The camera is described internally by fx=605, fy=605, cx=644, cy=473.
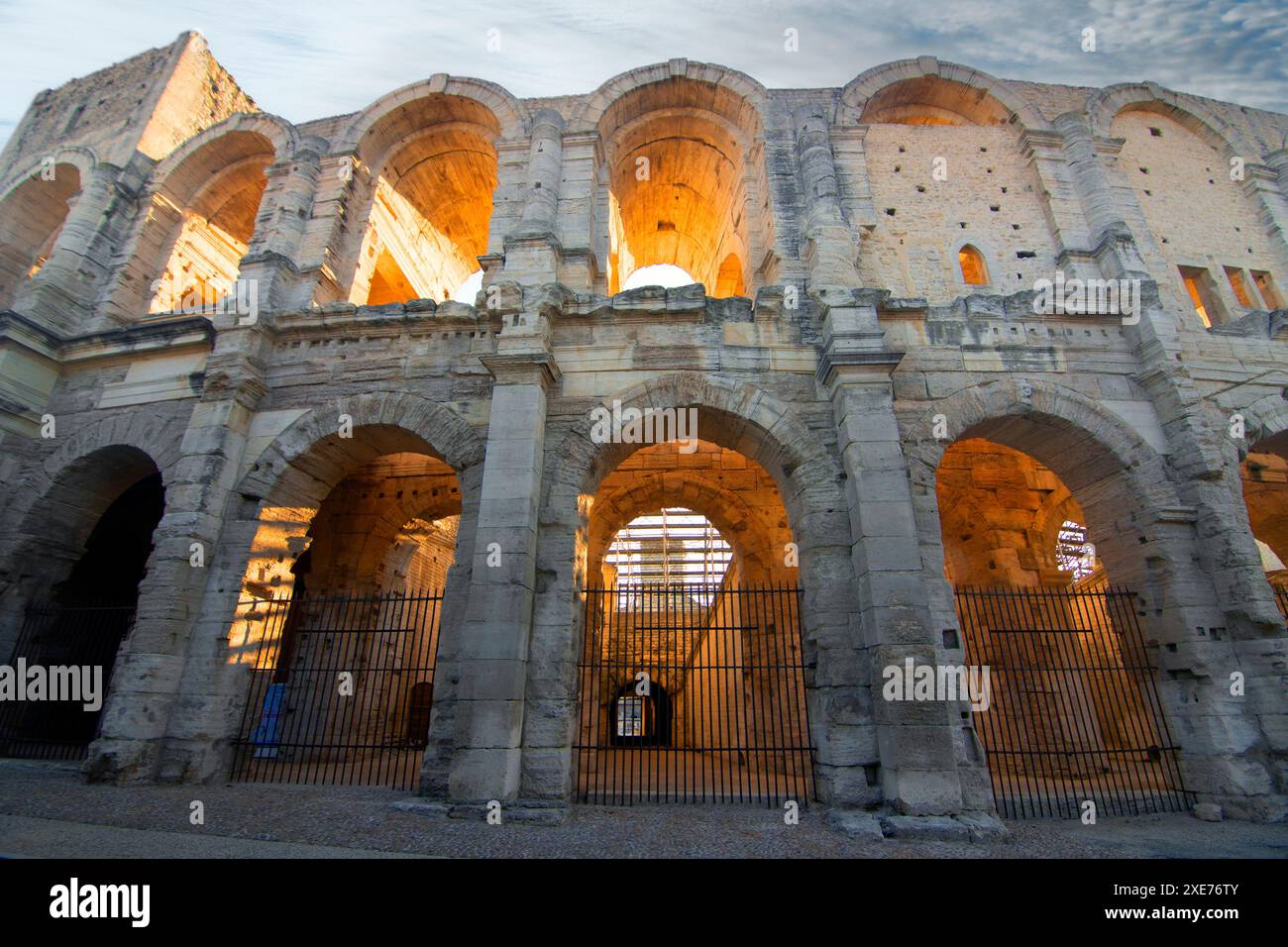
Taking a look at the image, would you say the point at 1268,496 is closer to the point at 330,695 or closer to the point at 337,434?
the point at 337,434

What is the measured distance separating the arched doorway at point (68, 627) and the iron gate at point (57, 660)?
1 cm

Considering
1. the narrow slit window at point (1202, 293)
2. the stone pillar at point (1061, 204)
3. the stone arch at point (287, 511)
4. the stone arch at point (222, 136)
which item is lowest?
the stone arch at point (287, 511)

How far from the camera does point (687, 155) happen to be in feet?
Result: 37.7

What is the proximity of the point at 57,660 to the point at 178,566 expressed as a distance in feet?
12.9

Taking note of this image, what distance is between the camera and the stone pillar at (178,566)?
259 inches

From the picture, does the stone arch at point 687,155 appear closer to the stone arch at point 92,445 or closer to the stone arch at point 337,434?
the stone arch at point 337,434

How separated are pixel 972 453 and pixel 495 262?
9174 millimetres

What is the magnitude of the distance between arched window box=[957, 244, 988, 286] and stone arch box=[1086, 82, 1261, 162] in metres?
4.35

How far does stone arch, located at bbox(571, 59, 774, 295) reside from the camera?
10188 millimetres

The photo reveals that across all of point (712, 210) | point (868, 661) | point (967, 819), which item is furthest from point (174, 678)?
point (712, 210)

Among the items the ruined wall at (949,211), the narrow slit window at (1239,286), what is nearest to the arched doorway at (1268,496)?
the narrow slit window at (1239,286)

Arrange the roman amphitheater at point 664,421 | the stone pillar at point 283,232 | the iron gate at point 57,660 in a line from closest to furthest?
the roman amphitheater at point 664,421, the iron gate at point 57,660, the stone pillar at point 283,232

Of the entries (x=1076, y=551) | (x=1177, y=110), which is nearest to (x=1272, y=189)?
(x=1177, y=110)

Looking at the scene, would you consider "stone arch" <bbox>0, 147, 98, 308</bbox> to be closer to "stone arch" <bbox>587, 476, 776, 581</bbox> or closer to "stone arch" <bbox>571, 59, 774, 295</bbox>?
"stone arch" <bbox>571, 59, 774, 295</bbox>
